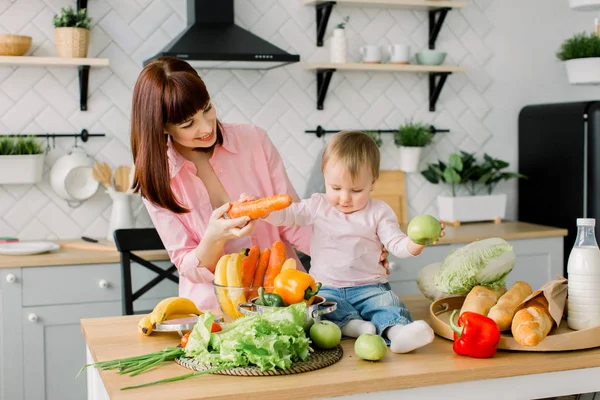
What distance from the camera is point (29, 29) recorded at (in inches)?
143

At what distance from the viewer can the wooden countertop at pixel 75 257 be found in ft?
10.5

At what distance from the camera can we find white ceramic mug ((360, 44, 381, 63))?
4016mm

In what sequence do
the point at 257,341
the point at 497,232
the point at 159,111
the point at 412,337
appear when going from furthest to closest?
the point at 497,232
the point at 159,111
the point at 412,337
the point at 257,341

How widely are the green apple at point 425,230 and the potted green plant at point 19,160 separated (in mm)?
2268

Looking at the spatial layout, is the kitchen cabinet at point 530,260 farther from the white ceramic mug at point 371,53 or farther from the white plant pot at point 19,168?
the white plant pot at point 19,168

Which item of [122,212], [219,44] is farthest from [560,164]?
[122,212]

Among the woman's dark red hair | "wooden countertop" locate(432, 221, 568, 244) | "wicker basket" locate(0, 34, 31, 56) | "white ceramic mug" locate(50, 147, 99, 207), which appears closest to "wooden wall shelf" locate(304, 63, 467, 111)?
"wooden countertop" locate(432, 221, 568, 244)

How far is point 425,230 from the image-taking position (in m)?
1.76

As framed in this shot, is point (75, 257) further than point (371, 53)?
No

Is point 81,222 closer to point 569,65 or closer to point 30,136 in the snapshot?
point 30,136

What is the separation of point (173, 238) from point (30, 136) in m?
1.46

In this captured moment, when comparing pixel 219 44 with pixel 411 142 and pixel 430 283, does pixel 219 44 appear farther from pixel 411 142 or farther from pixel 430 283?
pixel 430 283

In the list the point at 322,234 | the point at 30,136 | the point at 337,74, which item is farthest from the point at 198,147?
the point at 337,74

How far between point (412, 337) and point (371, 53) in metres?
2.56
